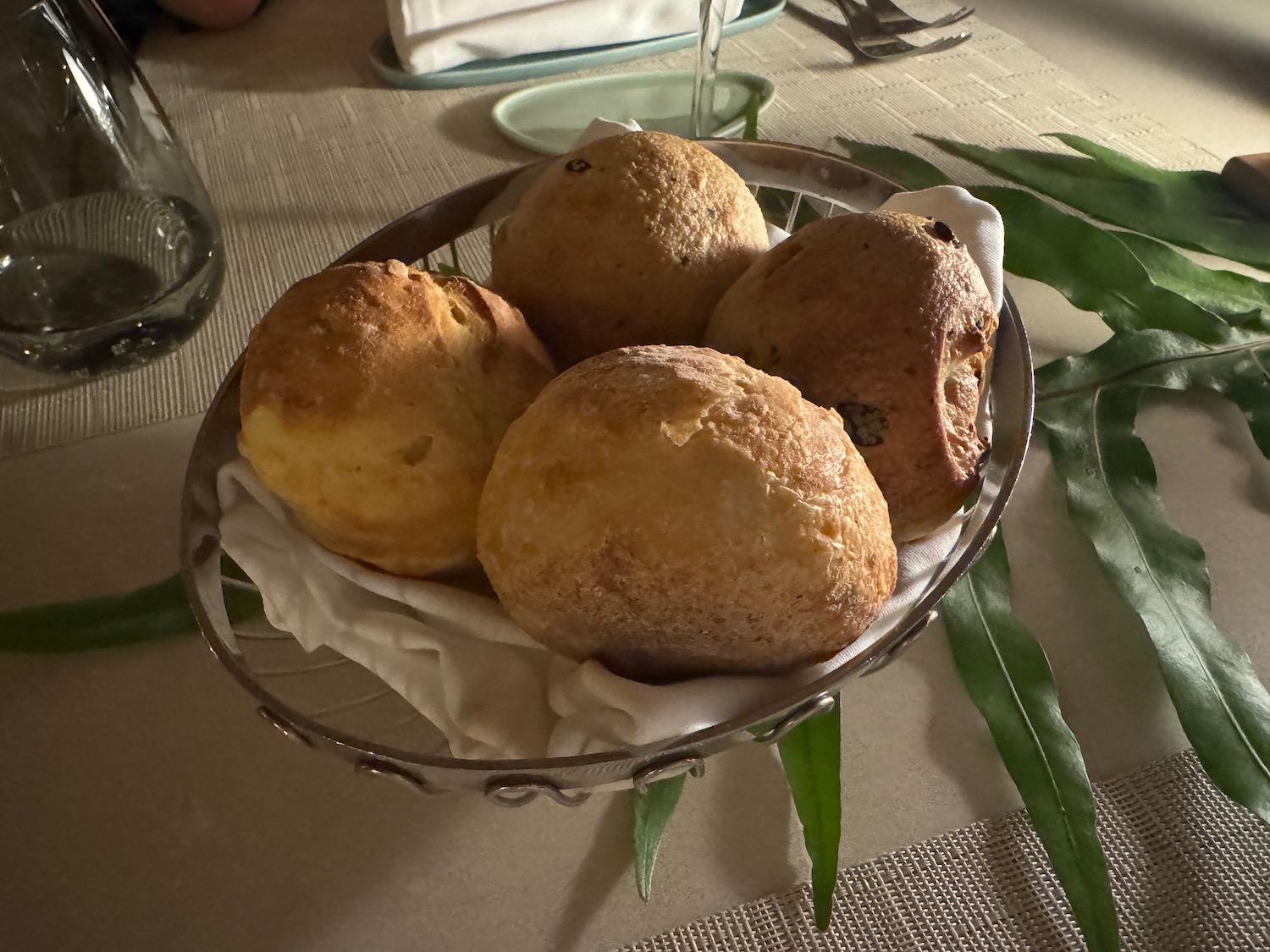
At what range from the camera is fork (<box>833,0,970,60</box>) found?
2.87ft

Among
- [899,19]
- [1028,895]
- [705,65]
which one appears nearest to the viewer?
[1028,895]

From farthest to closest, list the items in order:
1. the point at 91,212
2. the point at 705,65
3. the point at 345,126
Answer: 1. the point at 345,126
2. the point at 705,65
3. the point at 91,212

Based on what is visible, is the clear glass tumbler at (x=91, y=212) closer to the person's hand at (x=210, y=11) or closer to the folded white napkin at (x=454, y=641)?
the folded white napkin at (x=454, y=641)

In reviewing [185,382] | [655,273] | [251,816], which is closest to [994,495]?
[655,273]

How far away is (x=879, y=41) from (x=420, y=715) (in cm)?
82

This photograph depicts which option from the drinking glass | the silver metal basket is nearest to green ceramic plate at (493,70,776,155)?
the drinking glass

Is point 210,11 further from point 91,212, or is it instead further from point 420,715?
point 420,715

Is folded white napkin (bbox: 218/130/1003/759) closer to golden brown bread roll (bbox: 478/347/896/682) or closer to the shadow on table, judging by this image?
golden brown bread roll (bbox: 478/347/896/682)

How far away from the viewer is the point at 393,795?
1.27 feet

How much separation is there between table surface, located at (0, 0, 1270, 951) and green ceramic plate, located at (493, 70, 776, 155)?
1.48ft

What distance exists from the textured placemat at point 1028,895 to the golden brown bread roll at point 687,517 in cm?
14

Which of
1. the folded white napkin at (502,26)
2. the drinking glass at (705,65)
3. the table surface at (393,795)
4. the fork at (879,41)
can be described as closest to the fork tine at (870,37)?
the fork at (879,41)

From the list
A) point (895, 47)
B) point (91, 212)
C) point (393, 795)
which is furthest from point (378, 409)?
point (895, 47)

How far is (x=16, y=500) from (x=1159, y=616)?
614mm
